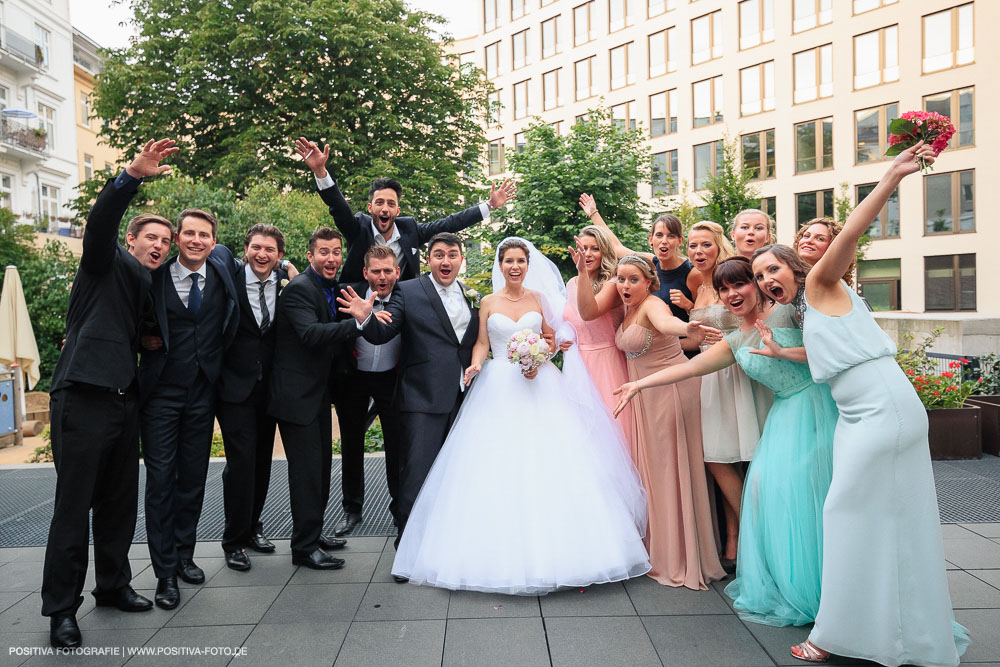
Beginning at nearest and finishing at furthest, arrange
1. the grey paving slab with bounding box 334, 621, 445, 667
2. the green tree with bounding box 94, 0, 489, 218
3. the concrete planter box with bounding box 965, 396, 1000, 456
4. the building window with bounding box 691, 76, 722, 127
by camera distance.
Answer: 1. the grey paving slab with bounding box 334, 621, 445, 667
2. the concrete planter box with bounding box 965, 396, 1000, 456
3. the green tree with bounding box 94, 0, 489, 218
4. the building window with bounding box 691, 76, 722, 127

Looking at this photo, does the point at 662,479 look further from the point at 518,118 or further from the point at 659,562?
the point at 518,118

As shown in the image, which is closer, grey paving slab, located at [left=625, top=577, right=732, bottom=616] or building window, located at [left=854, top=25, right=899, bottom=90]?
grey paving slab, located at [left=625, top=577, right=732, bottom=616]

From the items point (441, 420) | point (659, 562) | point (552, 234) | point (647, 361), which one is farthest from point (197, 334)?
point (552, 234)

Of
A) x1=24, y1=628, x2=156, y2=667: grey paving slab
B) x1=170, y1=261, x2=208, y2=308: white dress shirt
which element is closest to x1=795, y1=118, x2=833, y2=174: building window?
x1=170, y1=261, x2=208, y2=308: white dress shirt

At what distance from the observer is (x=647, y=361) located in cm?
504

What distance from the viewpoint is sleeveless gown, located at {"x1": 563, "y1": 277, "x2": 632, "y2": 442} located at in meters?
5.47

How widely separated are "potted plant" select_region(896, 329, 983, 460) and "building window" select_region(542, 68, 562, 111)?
36.6 m

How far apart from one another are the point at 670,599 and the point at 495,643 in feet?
4.00

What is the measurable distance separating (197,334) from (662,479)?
325cm

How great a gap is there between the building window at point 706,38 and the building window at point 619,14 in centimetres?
414

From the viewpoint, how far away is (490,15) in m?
45.8

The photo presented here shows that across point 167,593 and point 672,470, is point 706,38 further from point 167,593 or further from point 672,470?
point 167,593

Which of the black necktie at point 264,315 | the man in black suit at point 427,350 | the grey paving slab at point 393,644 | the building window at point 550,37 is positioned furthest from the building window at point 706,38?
the grey paving slab at point 393,644

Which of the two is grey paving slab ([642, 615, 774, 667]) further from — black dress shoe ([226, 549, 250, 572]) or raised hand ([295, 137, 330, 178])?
raised hand ([295, 137, 330, 178])
